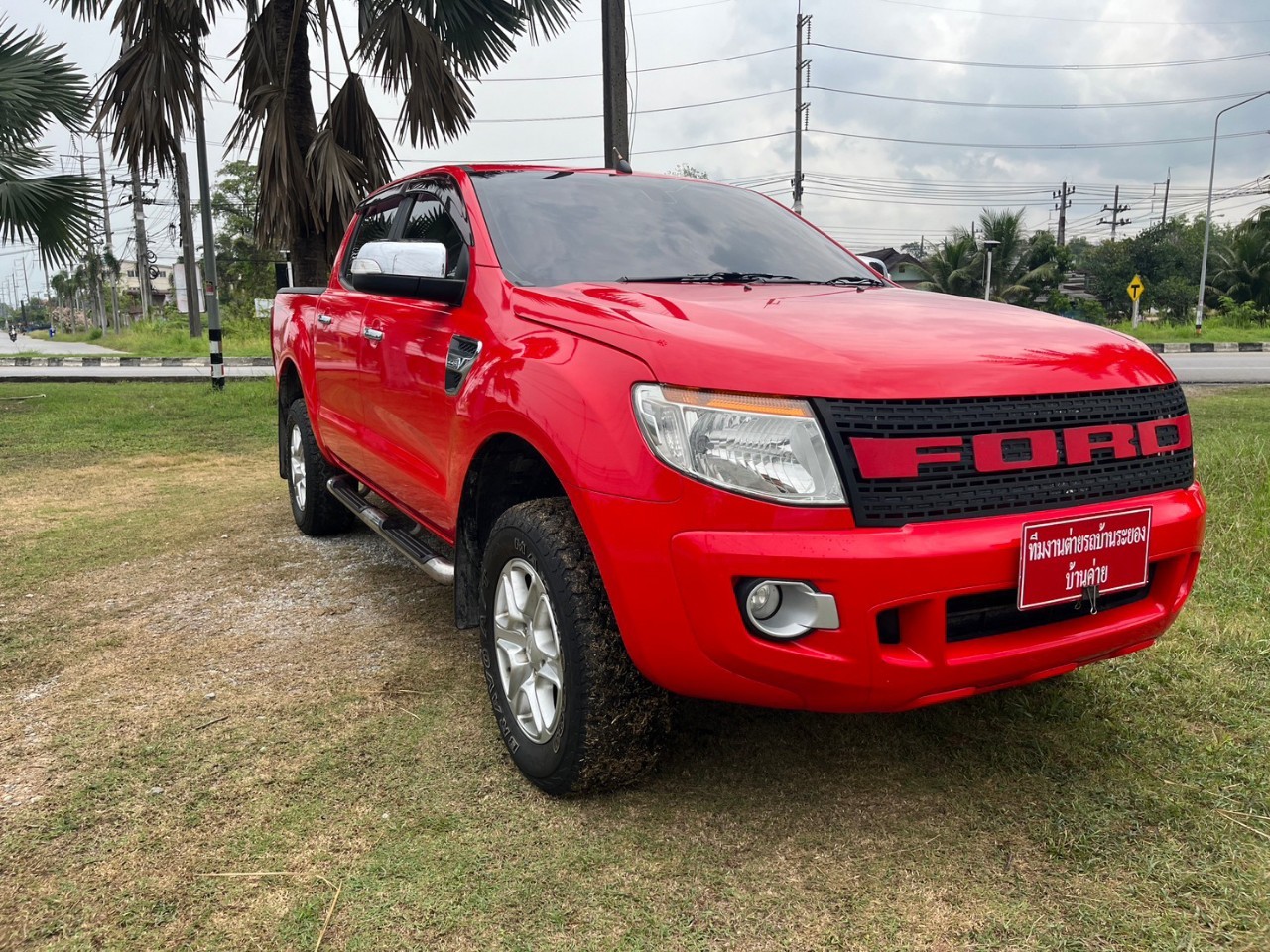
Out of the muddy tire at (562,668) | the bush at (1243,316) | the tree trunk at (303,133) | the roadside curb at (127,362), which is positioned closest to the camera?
the muddy tire at (562,668)

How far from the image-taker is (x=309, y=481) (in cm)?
475

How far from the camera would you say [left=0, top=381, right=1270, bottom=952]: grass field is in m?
1.91

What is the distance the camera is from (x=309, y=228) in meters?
9.48

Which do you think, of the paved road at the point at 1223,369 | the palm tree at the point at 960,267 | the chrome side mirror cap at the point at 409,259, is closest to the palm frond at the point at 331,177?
the chrome side mirror cap at the point at 409,259

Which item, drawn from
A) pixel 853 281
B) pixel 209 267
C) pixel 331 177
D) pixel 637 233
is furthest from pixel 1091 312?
pixel 637 233

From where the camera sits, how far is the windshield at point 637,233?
9.34ft

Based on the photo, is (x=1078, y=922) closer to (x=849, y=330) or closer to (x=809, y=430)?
(x=809, y=430)

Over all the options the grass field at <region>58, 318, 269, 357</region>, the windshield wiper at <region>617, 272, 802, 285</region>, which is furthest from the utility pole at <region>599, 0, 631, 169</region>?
the grass field at <region>58, 318, 269, 357</region>

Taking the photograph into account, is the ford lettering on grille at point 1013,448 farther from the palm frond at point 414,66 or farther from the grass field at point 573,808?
the palm frond at point 414,66

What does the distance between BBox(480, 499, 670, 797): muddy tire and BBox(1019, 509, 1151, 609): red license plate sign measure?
0.87m

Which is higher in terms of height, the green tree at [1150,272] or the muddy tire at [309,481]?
the green tree at [1150,272]

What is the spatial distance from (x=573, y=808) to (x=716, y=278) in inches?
62.1

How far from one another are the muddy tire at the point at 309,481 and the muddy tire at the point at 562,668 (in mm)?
2446

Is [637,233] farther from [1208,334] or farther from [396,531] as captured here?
[1208,334]
